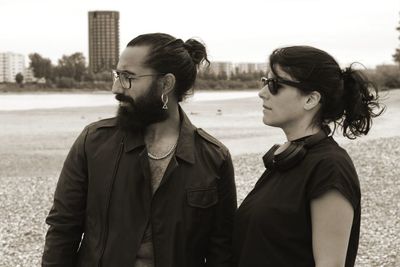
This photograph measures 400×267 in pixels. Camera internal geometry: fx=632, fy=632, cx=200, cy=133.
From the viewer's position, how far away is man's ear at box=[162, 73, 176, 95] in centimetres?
274

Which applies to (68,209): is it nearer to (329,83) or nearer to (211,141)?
(211,141)

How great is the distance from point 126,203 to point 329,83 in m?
0.97

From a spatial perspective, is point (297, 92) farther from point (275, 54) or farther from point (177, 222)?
point (177, 222)

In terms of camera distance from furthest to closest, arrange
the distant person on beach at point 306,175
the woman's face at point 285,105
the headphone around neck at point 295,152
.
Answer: the woman's face at point 285,105, the headphone around neck at point 295,152, the distant person on beach at point 306,175

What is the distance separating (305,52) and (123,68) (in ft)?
2.51

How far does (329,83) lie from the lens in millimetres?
2518

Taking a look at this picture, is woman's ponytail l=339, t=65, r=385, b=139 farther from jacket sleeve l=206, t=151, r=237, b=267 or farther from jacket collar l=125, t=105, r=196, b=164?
jacket collar l=125, t=105, r=196, b=164

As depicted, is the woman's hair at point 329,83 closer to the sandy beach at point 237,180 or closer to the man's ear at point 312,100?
the man's ear at point 312,100

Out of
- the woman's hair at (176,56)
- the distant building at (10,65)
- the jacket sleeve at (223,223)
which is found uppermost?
the woman's hair at (176,56)

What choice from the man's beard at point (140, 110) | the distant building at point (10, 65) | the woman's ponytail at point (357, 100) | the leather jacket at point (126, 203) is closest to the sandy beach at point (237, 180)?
the man's beard at point (140, 110)

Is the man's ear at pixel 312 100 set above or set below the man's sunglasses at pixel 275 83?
below

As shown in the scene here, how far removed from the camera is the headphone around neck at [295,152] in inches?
96.1

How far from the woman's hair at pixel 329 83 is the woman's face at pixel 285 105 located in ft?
0.10

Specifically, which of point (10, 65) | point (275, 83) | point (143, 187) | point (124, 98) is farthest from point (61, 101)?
point (10, 65)
